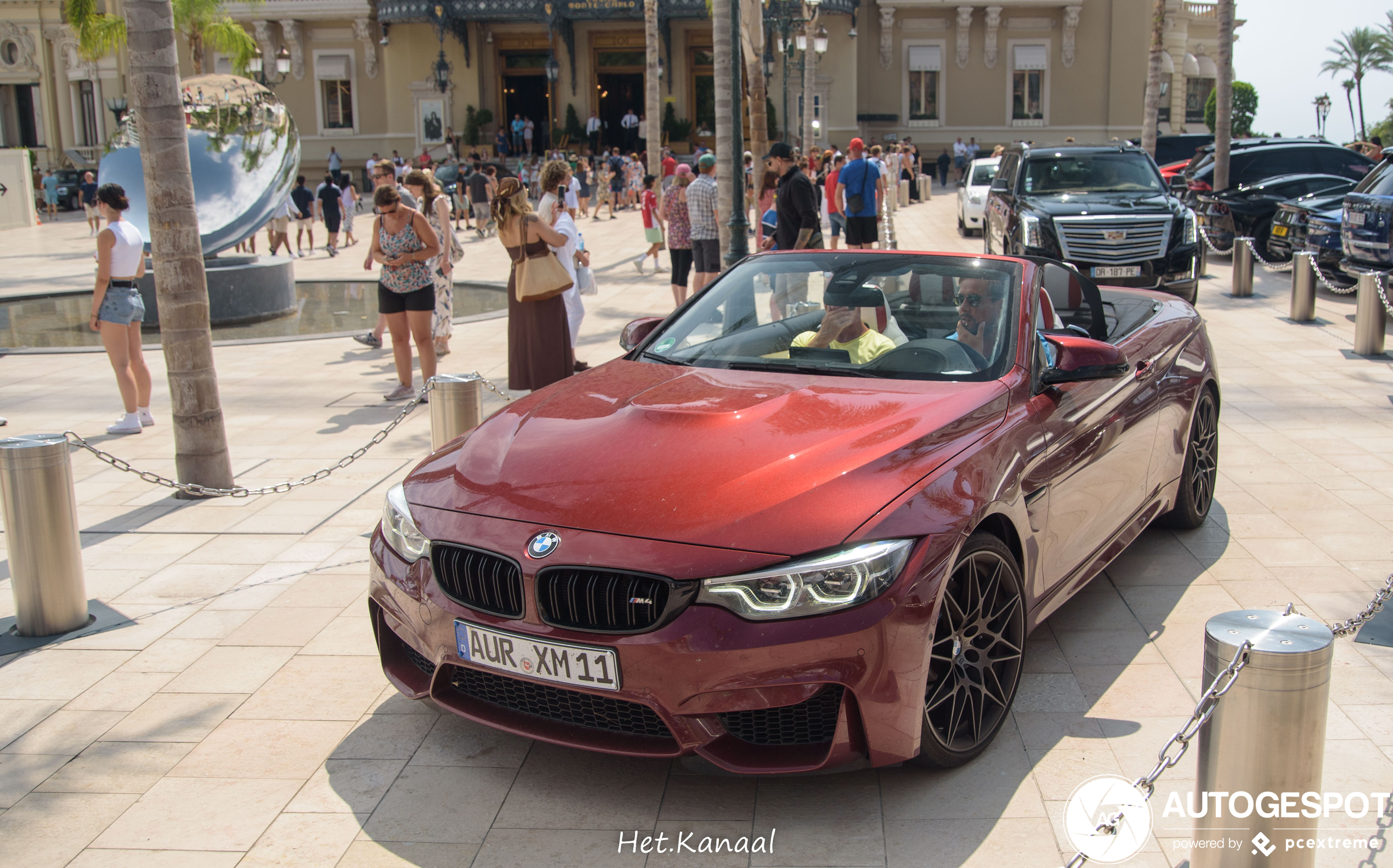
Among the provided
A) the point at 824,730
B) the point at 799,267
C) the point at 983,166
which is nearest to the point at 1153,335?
the point at 799,267

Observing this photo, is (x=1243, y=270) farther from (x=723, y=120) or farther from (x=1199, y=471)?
(x=1199, y=471)

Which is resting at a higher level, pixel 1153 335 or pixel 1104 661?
pixel 1153 335

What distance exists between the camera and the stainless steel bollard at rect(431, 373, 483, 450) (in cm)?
641

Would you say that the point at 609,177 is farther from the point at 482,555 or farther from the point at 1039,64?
the point at 482,555

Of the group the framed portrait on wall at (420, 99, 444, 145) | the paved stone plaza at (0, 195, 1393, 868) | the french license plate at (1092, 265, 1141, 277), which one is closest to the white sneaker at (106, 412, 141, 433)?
the paved stone plaza at (0, 195, 1393, 868)

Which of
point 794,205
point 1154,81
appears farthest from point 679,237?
point 1154,81

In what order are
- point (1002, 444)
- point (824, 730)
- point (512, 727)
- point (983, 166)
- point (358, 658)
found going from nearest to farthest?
1. point (824, 730)
2. point (512, 727)
3. point (1002, 444)
4. point (358, 658)
5. point (983, 166)

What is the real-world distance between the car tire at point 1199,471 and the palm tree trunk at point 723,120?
25.0 feet

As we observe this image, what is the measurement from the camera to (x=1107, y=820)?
3.33 metres

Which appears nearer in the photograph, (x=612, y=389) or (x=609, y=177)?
(x=612, y=389)

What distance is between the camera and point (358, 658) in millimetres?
4645

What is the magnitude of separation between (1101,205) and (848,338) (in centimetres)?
1066

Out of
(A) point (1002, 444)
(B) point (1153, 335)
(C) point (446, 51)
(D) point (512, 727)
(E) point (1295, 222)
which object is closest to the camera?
(D) point (512, 727)

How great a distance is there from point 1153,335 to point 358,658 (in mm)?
3811
